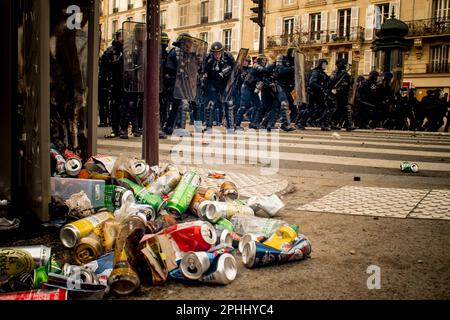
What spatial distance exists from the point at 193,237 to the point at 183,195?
91cm

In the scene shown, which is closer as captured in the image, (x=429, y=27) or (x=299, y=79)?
(x=299, y=79)

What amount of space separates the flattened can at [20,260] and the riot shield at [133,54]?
6449mm

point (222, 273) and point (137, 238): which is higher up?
point (137, 238)

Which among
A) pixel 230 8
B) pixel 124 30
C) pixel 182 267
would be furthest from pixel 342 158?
pixel 230 8

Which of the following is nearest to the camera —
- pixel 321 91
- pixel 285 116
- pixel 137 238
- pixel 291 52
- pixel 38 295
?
pixel 38 295

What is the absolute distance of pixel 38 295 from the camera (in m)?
1.87

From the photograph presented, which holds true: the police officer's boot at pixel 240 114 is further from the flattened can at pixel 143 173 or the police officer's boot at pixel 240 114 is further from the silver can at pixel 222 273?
the silver can at pixel 222 273

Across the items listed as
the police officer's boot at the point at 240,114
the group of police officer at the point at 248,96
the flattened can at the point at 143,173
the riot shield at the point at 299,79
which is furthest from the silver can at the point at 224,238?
the police officer's boot at the point at 240,114

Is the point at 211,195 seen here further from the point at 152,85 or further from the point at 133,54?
the point at 133,54

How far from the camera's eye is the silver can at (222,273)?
7.04ft

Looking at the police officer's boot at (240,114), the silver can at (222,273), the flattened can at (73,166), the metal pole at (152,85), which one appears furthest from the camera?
the police officer's boot at (240,114)

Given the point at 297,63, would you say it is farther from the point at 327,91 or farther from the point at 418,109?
the point at 418,109

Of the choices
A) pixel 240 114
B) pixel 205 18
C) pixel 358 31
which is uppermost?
pixel 205 18

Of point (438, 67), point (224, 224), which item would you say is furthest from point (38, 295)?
point (438, 67)
